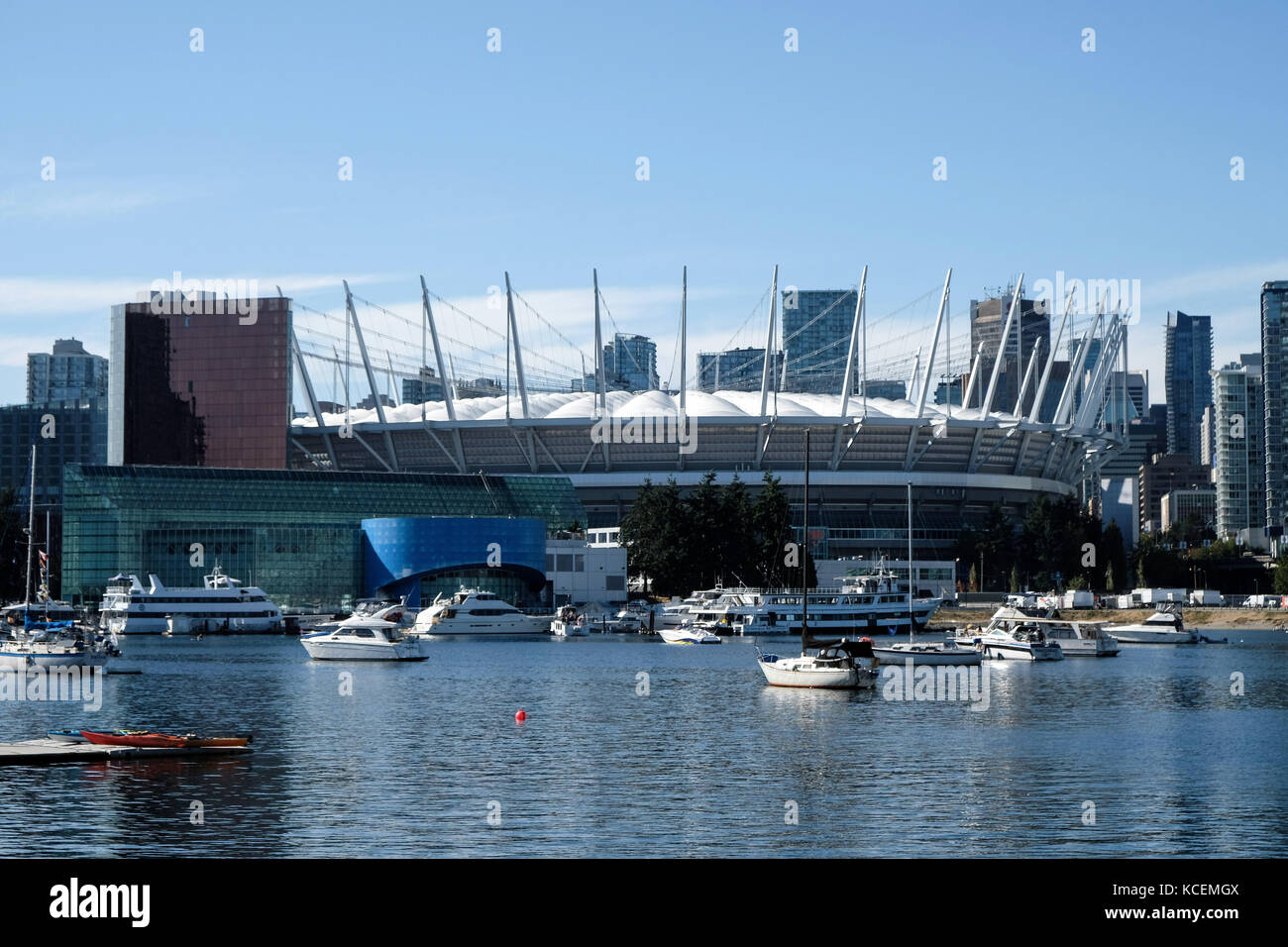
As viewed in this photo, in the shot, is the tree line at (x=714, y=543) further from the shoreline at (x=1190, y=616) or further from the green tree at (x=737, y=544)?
the shoreline at (x=1190, y=616)

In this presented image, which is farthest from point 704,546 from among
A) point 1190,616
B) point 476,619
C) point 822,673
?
point 822,673

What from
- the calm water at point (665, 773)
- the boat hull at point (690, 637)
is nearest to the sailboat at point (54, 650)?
the calm water at point (665, 773)

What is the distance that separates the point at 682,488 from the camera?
622ft

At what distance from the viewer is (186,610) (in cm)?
13512

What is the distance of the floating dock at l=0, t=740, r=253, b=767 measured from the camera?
4156 cm

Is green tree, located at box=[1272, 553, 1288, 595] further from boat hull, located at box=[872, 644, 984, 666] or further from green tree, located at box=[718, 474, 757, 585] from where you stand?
boat hull, located at box=[872, 644, 984, 666]

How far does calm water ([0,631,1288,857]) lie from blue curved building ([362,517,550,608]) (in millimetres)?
77103

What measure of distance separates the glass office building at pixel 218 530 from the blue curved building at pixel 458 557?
1.94 meters

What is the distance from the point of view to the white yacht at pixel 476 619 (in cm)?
13075

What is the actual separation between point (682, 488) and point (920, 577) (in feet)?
99.9

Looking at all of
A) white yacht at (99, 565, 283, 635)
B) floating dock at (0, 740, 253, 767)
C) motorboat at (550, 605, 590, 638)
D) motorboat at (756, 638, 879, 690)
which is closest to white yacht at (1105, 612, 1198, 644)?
motorboat at (550, 605, 590, 638)

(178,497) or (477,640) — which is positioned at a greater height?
(178,497)
